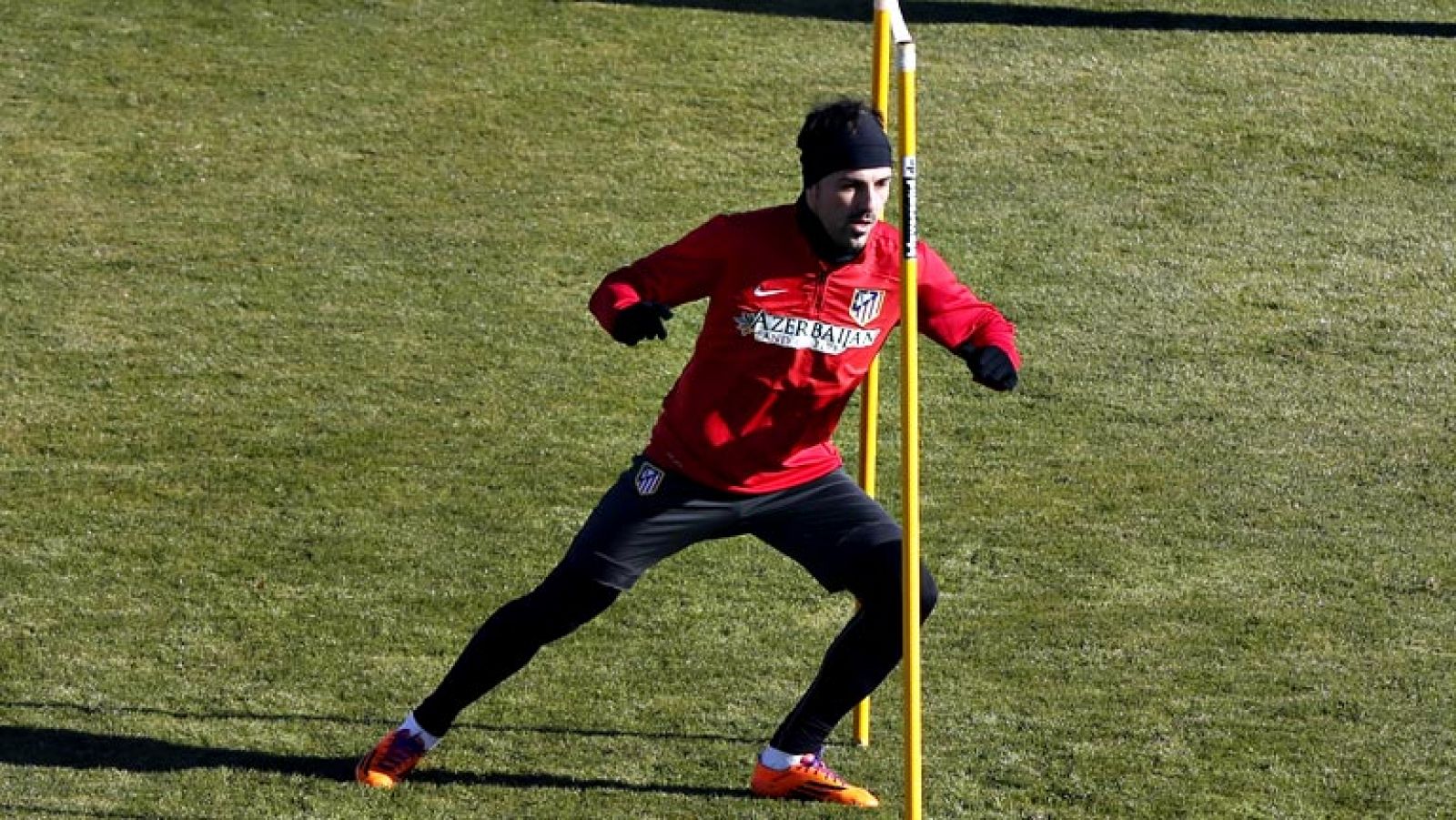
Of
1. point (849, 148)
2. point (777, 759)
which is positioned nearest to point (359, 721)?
point (777, 759)

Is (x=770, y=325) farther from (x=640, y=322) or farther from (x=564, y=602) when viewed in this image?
(x=564, y=602)

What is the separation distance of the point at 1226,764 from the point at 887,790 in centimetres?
123

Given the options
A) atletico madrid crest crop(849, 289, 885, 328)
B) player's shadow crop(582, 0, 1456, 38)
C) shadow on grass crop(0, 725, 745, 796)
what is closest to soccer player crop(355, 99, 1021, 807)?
atletico madrid crest crop(849, 289, 885, 328)

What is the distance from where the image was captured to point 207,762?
8141mm

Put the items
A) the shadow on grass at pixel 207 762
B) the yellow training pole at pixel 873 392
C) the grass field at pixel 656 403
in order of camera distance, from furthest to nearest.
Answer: the grass field at pixel 656 403 < the shadow on grass at pixel 207 762 < the yellow training pole at pixel 873 392

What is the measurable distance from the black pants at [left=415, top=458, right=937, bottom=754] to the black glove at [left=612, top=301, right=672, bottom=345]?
703 millimetres

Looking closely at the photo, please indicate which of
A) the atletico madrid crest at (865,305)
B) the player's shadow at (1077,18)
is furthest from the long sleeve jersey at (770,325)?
the player's shadow at (1077,18)

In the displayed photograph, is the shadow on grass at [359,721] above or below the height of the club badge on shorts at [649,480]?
below

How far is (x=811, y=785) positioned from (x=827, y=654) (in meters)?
0.49

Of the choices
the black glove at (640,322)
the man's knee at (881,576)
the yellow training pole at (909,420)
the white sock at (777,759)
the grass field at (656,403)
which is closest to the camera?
the yellow training pole at (909,420)

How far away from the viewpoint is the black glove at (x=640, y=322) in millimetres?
6961

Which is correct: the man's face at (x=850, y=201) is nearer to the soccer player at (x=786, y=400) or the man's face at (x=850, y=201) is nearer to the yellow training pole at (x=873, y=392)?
the soccer player at (x=786, y=400)

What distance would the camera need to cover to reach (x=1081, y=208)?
14.0m

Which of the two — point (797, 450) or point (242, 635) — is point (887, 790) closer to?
point (797, 450)
